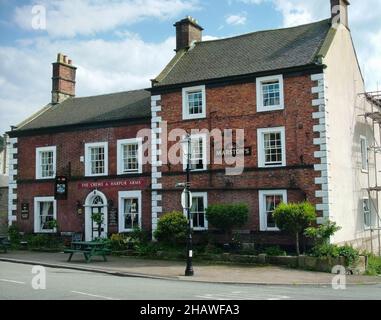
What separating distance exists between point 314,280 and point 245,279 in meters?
2.41

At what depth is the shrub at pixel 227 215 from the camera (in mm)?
22281

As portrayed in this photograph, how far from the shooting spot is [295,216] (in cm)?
2059

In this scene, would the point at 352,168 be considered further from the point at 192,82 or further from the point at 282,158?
the point at 192,82

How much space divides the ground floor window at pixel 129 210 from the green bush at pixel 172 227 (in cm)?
295

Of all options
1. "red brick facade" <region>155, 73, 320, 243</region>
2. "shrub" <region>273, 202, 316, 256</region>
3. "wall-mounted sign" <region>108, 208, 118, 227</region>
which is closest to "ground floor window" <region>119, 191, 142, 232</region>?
"wall-mounted sign" <region>108, 208, 118, 227</region>

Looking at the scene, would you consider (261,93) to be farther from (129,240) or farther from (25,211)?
(25,211)

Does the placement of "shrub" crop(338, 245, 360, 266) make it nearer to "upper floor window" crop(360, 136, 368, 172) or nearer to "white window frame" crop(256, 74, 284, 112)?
"white window frame" crop(256, 74, 284, 112)

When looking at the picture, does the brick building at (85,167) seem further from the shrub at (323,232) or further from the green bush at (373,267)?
the green bush at (373,267)

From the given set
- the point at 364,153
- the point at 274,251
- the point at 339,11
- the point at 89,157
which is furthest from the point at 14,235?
the point at 339,11

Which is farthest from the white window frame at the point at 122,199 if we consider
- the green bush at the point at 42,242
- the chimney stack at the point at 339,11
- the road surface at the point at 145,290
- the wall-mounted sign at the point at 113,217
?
the chimney stack at the point at 339,11

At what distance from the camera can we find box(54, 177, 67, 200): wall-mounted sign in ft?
92.9

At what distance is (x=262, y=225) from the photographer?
2288cm

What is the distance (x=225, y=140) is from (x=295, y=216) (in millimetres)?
5443
